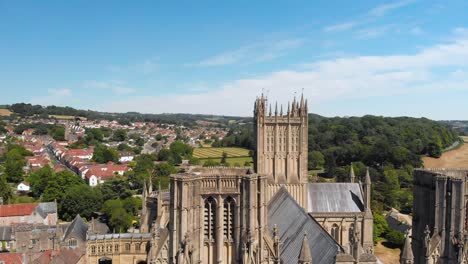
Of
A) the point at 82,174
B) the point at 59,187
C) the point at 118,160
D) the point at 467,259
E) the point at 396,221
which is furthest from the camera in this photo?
the point at 118,160

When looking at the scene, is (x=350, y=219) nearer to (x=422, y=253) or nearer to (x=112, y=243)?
(x=422, y=253)

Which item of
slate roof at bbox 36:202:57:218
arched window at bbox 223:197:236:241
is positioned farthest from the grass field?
arched window at bbox 223:197:236:241

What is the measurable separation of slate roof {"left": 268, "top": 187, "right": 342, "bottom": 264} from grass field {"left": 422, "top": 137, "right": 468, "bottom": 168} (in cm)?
9222

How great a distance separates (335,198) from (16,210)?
4766 cm

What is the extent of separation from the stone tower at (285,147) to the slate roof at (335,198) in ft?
3.43

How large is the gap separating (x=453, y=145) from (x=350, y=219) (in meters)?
131

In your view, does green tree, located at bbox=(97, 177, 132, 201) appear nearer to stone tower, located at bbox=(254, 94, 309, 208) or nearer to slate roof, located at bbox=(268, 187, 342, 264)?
stone tower, located at bbox=(254, 94, 309, 208)

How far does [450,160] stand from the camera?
122188mm

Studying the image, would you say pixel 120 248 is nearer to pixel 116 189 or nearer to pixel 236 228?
pixel 236 228

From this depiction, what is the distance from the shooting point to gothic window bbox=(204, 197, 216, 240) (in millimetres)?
24938

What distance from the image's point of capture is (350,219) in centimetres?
3825

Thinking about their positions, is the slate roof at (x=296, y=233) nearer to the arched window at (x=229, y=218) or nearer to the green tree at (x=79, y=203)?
the arched window at (x=229, y=218)

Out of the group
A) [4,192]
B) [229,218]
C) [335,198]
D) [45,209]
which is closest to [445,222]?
[335,198]

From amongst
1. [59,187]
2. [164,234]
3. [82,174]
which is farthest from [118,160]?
[164,234]
